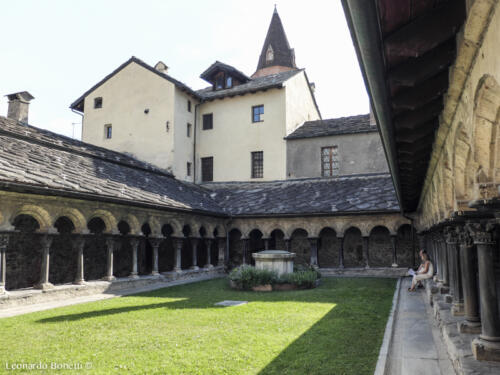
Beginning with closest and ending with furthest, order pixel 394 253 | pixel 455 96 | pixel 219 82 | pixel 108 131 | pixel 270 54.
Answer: pixel 455 96 < pixel 394 253 < pixel 108 131 < pixel 219 82 < pixel 270 54

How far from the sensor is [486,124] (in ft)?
9.99

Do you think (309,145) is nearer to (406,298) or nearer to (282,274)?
(282,274)

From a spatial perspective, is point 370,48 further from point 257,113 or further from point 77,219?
point 257,113

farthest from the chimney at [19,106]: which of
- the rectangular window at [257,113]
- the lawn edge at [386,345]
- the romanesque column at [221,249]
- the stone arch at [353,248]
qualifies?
the lawn edge at [386,345]

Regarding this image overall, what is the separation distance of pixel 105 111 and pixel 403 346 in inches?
894

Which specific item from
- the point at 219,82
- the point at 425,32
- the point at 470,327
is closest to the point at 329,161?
the point at 219,82

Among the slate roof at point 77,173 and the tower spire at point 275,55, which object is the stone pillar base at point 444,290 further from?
the tower spire at point 275,55

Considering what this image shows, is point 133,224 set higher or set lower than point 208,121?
lower

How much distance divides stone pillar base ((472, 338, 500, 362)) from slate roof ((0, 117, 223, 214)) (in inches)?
374

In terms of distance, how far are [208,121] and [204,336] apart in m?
20.1

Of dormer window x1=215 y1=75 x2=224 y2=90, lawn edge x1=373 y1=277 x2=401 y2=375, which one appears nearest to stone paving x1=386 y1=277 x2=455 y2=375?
lawn edge x1=373 y1=277 x2=401 y2=375

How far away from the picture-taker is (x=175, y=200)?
55.9ft

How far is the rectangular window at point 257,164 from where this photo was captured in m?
24.3

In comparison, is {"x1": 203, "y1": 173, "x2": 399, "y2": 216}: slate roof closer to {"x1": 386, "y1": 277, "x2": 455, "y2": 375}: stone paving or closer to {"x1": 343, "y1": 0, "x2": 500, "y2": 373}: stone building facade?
{"x1": 386, "y1": 277, "x2": 455, "y2": 375}: stone paving
